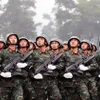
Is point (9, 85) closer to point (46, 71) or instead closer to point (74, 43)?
point (46, 71)

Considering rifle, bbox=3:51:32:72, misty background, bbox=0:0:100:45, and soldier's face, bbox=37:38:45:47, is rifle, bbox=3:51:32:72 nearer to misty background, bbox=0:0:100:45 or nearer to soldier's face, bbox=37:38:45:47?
soldier's face, bbox=37:38:45:47

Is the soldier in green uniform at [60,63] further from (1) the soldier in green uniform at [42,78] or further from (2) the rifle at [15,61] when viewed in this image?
(2) the rifle at [15,61]

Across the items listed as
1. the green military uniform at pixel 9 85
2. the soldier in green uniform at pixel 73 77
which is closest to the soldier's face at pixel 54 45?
the soldier in green uniform at pixel 73 77

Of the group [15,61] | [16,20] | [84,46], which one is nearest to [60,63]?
[84,46]

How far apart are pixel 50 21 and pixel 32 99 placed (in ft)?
297

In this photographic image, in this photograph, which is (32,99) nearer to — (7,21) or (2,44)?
(2,44)

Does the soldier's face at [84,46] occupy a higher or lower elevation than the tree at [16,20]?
lower

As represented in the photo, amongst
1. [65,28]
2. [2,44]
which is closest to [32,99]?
[2,44]

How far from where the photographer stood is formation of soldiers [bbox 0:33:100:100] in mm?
7363

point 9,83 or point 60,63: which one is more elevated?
point 60,63

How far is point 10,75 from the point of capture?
23.5 feet

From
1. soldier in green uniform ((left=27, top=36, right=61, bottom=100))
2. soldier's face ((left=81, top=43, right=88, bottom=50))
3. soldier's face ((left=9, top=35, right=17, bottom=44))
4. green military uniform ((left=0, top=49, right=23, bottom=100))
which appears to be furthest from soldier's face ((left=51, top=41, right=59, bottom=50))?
green military uniform ((left=0, top=49, right=23, bottom=100))

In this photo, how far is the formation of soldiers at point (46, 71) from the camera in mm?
7363

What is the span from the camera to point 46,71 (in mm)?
8008
